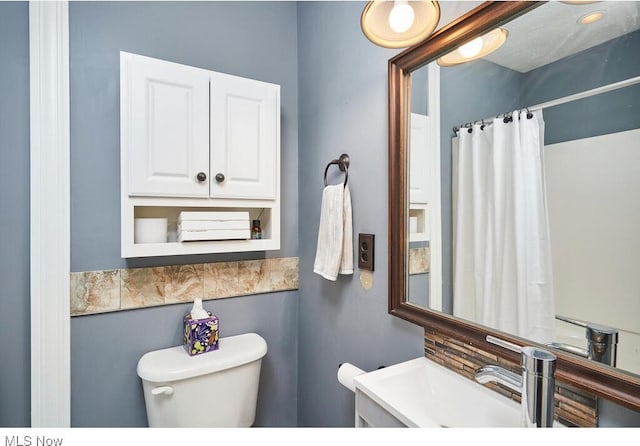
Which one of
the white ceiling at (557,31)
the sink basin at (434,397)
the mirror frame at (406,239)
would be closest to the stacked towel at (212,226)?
the mirror frame at (406,239)

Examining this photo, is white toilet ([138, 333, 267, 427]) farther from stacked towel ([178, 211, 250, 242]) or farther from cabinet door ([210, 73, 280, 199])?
cabinet door ([210, 73, 280, 199])

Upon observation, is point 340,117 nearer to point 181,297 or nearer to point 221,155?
point 221,155

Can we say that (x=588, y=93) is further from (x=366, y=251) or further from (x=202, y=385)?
(x=202, y=385)

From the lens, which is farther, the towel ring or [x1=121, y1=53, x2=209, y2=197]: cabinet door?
the towel ring

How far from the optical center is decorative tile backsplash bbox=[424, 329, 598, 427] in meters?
0.64

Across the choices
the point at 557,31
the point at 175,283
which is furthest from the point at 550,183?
the point at 175,283

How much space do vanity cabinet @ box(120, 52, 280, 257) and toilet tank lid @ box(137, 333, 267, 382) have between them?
0.40 metres

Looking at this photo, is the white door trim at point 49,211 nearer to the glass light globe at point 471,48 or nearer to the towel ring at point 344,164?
the towel ring at point 344,164

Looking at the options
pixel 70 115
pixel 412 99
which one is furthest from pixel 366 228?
pixel 70 115

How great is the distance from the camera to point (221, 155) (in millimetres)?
1235

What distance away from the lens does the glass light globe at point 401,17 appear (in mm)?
763

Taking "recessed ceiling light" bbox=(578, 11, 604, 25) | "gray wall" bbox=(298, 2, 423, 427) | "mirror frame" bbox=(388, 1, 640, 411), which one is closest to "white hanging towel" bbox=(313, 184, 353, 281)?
"gray wall" bbox=(298, 2, 423, 427)

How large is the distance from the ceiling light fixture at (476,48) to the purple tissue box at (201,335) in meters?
1.21

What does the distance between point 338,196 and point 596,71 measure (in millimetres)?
777
